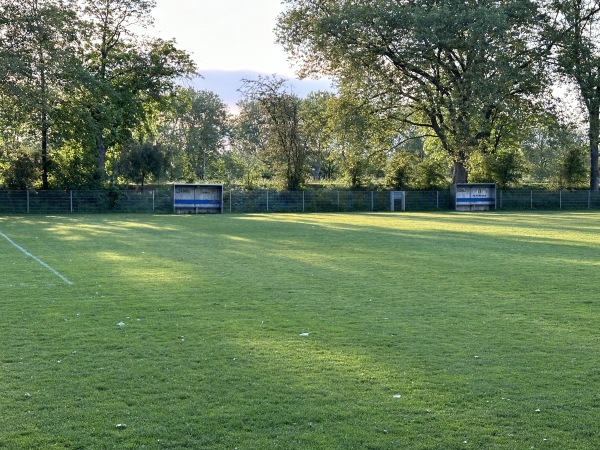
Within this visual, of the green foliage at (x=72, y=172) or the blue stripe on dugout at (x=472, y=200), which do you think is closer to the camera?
the green foliage at (x=72, y=172)

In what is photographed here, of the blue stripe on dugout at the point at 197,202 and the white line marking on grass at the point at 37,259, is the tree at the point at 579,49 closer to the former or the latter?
the blue stripe on dugout at the point at 197,202

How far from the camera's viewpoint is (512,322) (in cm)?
873

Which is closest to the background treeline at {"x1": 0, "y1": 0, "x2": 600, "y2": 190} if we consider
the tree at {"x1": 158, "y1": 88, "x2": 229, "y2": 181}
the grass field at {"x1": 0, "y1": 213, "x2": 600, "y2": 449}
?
the grass field at {"x1": 0, "y1": 213, "x2": 600, "y2": 449}

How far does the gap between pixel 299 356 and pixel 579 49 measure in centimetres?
4728

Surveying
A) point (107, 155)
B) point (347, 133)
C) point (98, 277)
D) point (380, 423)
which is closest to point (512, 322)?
point (380, 423)

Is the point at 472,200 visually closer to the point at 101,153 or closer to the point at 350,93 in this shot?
the point at 350,93

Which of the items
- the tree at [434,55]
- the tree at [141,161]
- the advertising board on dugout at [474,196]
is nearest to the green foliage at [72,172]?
the tree at [141,161]

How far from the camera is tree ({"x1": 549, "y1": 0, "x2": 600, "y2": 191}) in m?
47.3

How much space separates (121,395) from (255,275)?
25.1ft

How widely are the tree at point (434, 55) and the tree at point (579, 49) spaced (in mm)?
2097

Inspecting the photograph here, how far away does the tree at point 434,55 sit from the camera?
144ft

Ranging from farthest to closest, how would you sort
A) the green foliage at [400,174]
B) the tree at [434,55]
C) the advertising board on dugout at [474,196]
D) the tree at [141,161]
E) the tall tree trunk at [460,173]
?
the tree at [141,161], the green foliage at [400,174], the tall tree trunk at [460,173], the advertising board on dugout at [474,196], the tree at [434,55]

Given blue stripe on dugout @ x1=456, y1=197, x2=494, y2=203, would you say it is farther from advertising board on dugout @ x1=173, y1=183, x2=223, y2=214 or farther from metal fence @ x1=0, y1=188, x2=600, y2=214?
advertising board on dugout @ x1=173, y1=183, x2=223, y2=214

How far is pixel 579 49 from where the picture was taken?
156ft
